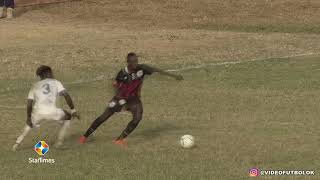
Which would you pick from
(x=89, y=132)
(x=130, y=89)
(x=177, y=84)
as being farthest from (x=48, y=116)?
(x=177, y=84)

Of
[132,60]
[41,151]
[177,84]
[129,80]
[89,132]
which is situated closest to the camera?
[41,151]

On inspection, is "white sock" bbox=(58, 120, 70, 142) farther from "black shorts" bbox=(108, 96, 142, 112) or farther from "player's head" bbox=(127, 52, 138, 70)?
"player's head" bbox=(127, 52, 138, 70)

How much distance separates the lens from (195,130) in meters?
16.5

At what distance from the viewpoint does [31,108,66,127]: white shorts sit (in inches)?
547

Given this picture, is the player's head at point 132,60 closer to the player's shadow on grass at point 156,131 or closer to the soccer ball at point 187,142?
the soccer ball at point 187,142

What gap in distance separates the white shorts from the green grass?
1.98 ft

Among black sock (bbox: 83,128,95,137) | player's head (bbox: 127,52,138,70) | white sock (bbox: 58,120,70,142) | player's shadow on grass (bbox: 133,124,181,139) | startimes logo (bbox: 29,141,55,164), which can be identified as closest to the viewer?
startimes logo (bbox: 29,141,55,164)

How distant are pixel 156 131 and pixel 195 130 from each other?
0.78m

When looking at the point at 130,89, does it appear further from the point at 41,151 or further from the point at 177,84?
the point at 177,84

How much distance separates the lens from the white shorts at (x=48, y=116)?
13.9m

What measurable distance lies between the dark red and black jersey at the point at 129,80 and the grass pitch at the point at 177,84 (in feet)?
3.22

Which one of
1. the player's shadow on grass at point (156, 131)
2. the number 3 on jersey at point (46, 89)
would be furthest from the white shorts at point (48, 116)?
the player's shadow on grass at point (156, 131)

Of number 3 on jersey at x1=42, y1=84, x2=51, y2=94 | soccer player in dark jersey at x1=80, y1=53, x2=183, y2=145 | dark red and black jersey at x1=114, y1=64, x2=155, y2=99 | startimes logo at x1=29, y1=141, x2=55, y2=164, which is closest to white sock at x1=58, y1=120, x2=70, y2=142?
startimes logo at x1=29, y1=141, x2=55, y2=164

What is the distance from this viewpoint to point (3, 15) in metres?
38.9
